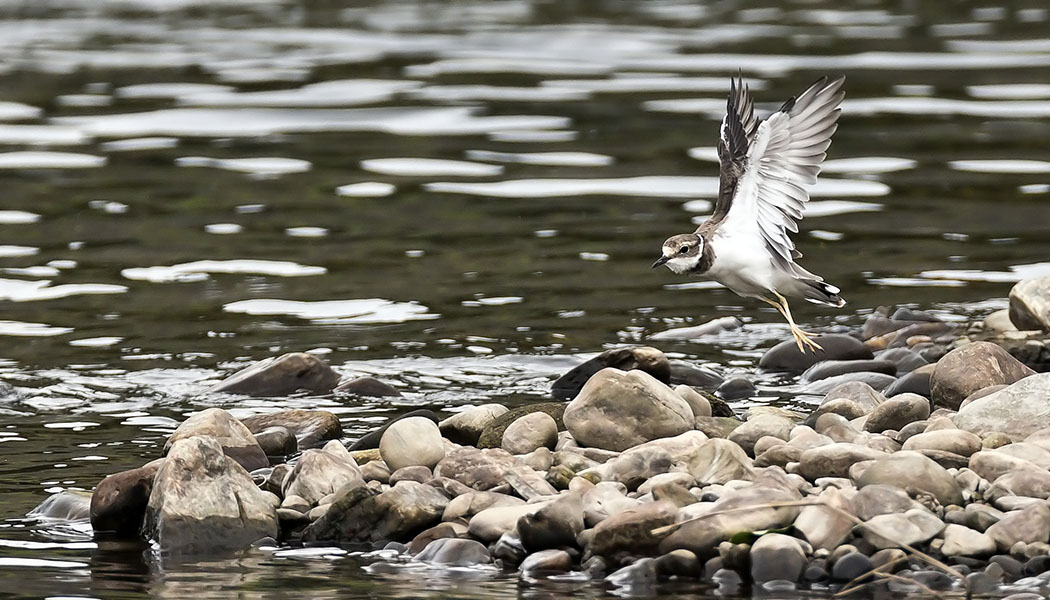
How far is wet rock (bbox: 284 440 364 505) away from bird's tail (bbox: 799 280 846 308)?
3.49m

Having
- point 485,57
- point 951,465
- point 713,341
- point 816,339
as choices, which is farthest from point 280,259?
point 485,57

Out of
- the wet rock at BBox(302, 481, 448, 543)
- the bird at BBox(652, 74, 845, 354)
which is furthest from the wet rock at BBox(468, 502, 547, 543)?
the bird at BBox(652, 74, 845, 354)

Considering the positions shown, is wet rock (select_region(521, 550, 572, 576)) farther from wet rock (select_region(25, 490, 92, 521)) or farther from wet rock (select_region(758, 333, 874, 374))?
wet rock (select_region(758, 333, 874, 374))

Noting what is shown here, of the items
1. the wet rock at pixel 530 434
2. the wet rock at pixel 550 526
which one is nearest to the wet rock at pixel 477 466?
the wet rock at pixel 530 434

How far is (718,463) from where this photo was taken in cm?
770

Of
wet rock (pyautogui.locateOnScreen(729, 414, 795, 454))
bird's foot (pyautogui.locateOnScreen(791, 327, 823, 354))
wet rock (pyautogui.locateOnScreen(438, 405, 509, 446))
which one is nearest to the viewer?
wet rock (pyautogui.locateOnScreen(729, 414, 795, 454))

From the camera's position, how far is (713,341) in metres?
12.5

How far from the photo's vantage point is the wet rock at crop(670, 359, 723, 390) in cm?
1092

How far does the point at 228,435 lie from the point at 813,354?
176 inches

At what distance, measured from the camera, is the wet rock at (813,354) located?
11.5m

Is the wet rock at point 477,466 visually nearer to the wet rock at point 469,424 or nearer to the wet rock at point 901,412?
the wet rock at point 469,424

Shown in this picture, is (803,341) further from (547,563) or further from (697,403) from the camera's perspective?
(547,563)

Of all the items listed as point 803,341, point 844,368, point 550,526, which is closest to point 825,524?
point 550,526

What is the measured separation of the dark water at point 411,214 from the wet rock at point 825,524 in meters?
0.92
